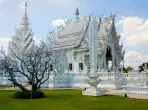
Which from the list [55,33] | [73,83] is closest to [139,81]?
[73,83]

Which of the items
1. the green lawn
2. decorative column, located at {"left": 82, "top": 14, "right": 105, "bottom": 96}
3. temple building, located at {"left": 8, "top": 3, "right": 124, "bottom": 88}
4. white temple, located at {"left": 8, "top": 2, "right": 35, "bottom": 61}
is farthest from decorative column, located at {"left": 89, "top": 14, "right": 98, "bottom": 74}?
white temple, located at {"left": 8, "top": 2, "right": 35, "bottom": 61}

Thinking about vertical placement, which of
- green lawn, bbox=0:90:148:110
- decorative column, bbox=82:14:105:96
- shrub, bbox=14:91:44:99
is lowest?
green lawn, bbox=0:90:148:110

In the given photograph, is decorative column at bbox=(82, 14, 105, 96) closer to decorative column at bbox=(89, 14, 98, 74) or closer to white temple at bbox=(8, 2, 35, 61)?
decorative column at bbox=(89, 14, 98, 74)

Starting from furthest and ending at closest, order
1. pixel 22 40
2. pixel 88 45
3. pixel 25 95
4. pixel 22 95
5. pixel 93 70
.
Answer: pixel 22 40 → pixel 88 45 → pixel 93 70 → pixel 25 95 → pixel 22 95

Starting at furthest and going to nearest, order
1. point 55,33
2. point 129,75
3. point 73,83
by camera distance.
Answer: point 55,33 → point 73,83 → point 129,75

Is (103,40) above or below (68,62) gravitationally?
above

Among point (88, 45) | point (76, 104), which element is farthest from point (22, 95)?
point (88, 45)

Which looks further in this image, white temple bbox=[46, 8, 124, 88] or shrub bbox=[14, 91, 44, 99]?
white temple bbox=[46, 8, 124, 88]

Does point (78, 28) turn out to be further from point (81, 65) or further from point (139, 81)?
point (139, 81)

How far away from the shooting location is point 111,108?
10.3 metres

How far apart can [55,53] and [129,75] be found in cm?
1141

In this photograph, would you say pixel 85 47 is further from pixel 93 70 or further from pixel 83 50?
pixel 93 70

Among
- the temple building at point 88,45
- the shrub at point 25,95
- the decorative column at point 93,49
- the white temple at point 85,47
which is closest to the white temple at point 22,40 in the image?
the white temple at point 85,47

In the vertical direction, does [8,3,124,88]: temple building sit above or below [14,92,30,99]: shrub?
above
